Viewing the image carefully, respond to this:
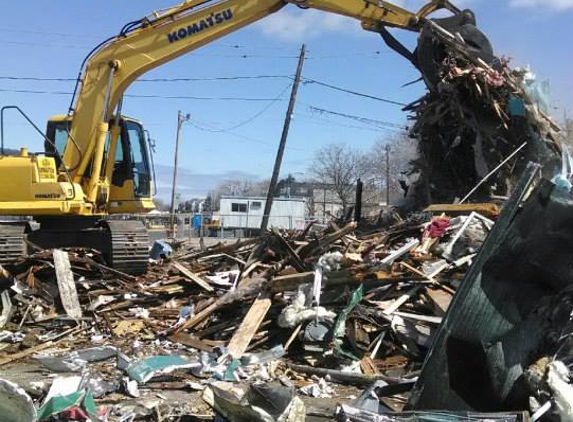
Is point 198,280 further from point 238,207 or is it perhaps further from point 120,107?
point 238,207

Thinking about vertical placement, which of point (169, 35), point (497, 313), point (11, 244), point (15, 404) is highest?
point (169, 35)

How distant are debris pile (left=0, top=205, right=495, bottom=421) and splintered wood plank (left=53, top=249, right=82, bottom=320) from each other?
0.07 feet

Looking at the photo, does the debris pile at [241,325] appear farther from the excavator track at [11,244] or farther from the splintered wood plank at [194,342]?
the excavator track at [11,244]

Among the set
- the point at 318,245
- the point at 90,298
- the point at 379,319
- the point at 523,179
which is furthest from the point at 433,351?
the point at 90,298

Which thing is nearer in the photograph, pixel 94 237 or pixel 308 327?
pixel 308 327

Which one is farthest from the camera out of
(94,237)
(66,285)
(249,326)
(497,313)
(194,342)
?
(94,237)

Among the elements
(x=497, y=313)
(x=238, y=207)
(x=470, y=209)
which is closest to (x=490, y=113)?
(x=470, y=209)

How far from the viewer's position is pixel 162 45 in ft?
35.4

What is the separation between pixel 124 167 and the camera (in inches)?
436

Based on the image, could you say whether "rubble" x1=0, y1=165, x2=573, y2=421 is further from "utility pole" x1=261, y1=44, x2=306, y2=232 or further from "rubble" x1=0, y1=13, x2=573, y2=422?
"utility pole" x1=261, y1=44, x2=306, y2=232

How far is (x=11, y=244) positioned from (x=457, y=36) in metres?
8.26

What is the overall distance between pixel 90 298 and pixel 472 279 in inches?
245

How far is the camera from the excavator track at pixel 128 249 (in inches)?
396

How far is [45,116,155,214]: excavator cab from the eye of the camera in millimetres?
10852
